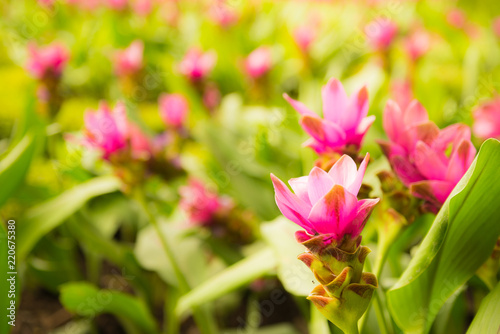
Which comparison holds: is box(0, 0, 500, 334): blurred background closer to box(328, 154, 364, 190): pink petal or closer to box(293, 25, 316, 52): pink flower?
box(293, 25, 316, 52): pink flower

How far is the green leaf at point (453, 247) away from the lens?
53 centimetres

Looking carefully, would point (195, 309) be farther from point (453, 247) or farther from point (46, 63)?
point (46, 63)

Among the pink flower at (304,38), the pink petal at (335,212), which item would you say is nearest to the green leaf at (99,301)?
the pink petal at (335,212)

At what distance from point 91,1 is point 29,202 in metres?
1.99

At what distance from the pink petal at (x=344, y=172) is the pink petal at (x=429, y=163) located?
120 mm

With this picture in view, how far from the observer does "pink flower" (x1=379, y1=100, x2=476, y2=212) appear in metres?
0.57

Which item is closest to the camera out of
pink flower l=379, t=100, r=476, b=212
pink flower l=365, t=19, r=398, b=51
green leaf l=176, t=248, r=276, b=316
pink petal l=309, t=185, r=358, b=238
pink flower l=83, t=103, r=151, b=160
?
pink petal l=309, t=185, r=358, b=238

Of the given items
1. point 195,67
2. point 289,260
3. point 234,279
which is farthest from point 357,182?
point 195,67

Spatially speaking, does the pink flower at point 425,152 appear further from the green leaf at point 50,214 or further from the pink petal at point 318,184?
the green leaf at point 50,214

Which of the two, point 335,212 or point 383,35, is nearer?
point 335,212

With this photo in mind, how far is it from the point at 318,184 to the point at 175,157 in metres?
0.83

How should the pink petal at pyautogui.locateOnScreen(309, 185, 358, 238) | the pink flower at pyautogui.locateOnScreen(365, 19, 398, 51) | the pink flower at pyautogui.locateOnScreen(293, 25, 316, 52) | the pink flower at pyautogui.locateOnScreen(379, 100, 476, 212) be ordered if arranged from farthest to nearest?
1. the pink flower at pyautogui.locateOnScreen(293, 25, 316, 52)
2. the pink flower at pyautogui.locateOnScreen(365, 19, 398, 51)
3. the pink flower at pyautogui.locateOnScreen(379, 100, 476, 212)
4. the pink petal at pyautogui.locateOnScreen(309, 185, 358, 238)

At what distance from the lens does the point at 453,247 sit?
0.60 m

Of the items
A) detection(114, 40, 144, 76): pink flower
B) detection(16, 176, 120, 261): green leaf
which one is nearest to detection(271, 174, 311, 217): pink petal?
detection(16, 176, 120, 261): green leaf
